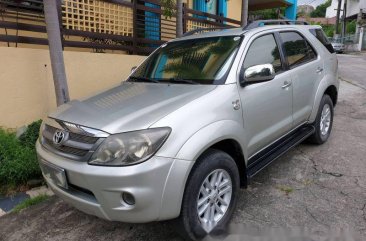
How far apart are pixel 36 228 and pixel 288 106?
2.93m

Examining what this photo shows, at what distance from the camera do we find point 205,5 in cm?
1104

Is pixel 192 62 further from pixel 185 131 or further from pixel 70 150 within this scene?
pixel 70 150

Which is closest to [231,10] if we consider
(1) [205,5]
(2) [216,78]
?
(1) [205,5]

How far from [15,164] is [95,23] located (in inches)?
123

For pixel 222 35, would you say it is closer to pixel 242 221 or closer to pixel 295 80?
pixel 295 80

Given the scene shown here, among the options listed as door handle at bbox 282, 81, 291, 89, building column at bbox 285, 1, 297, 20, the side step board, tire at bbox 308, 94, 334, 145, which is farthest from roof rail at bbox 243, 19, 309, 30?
building column at bbox 285, 1, 297, 20

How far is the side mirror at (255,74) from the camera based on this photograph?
10.1 feet

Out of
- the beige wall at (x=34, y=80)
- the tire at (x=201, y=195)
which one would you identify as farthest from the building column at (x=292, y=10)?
the tire at (x=201, y=195)

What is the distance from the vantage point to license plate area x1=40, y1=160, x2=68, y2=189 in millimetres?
2512

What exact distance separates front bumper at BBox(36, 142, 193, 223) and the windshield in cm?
110

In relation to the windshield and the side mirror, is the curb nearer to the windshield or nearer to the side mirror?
the windshield

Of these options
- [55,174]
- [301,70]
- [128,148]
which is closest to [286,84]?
[301,70]

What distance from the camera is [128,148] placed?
2309 mm

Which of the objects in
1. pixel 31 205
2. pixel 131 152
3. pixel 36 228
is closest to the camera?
pixel 131 152
